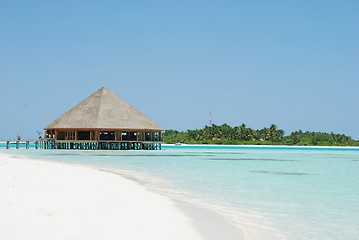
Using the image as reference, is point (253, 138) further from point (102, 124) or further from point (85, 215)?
point (85, 215)

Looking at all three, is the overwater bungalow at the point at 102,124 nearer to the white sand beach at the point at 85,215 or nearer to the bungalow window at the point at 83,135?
the bungalow window at the point at 83,135

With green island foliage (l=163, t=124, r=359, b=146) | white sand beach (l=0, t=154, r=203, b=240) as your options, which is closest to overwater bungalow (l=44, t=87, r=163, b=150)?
white sand beach (l=0, t=154, r=203, b=240)

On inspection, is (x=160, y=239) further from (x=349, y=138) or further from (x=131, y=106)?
(x=349, y=138)

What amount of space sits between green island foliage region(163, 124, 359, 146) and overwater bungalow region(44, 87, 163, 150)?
44.5 m

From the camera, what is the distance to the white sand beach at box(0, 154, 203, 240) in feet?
21.2

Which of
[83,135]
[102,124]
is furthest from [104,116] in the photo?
[83,135]

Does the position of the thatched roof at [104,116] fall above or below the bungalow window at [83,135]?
above

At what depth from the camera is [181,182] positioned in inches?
623

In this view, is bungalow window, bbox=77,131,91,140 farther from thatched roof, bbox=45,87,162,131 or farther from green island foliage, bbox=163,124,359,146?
green island foliage, bbox=163,124,359,146

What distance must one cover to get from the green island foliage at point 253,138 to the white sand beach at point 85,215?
83207mm

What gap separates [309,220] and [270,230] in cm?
135

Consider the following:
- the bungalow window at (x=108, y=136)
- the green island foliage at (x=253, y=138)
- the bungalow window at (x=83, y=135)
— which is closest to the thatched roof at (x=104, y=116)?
the bungalow window at (x=83, y=135)

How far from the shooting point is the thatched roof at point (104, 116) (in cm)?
4703

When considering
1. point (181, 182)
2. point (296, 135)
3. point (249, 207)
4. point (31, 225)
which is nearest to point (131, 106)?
point (181, 182)
